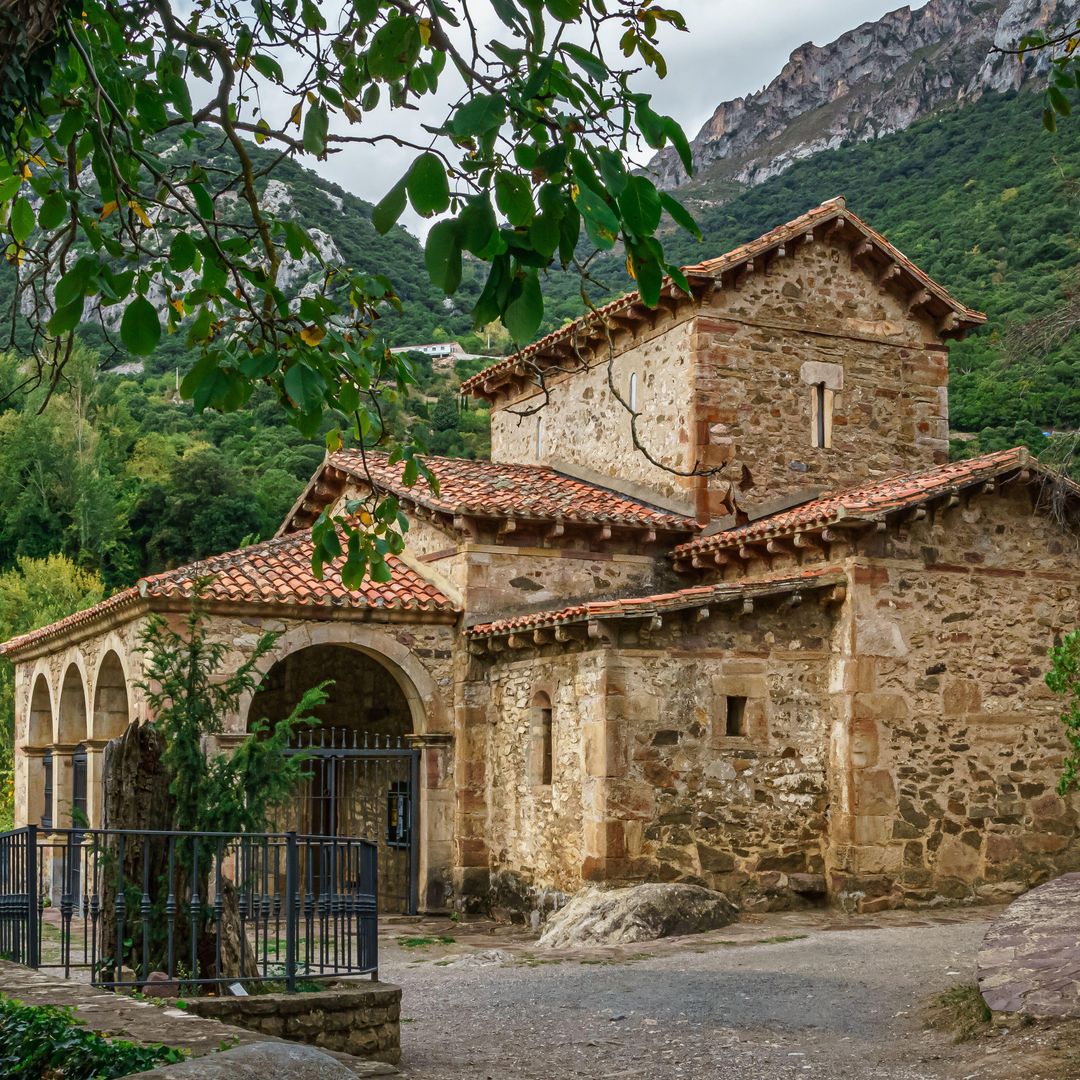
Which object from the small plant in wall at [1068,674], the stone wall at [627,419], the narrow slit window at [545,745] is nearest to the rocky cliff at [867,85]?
the stone wall at [627,419]

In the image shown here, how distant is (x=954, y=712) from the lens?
47.1 feet

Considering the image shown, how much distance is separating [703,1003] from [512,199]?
23.7 feet

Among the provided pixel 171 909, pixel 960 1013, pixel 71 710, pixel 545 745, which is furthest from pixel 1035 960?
pixel 71 710

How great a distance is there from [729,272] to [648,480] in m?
2.76

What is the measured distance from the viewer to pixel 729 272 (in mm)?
17156

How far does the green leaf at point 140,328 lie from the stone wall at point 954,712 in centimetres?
1049

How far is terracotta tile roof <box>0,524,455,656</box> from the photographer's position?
15344 mm

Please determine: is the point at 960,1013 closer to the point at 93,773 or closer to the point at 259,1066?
the point at 259,1066

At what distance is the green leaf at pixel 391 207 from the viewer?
3617 mm

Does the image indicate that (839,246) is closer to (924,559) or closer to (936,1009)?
(924,559)

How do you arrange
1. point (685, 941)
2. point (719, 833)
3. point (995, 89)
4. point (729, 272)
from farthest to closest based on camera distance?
point (995, 89)
point (729, 272)
point (719, 833)
point (685, 941)

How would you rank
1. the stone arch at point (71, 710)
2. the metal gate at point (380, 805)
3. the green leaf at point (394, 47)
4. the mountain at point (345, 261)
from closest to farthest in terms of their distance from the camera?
the green leaf at point (394, 47) → the metal gate at point (380, 805) → the stone arch at point (71, 710) → the mountain at point (345, 261)

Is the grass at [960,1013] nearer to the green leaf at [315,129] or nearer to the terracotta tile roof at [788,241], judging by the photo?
the green leaf at [315,129]

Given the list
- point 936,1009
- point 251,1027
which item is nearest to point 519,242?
point 251,1027
